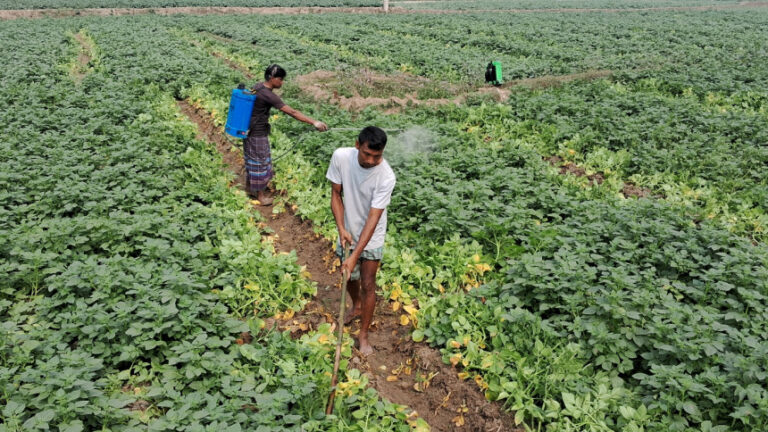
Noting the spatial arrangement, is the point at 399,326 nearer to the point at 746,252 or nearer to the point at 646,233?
the point at 646,233

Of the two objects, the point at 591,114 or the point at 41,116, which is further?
the point at 591,114

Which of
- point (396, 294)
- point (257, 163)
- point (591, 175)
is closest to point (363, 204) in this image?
point (396, 294)

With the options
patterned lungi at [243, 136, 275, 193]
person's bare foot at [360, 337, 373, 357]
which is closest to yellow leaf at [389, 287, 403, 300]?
person's bare foot at [360, 337, 373, 357]

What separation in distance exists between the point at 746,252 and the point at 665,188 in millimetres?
2664

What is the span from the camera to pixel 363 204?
422 cm

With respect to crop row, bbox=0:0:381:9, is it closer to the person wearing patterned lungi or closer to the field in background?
the field in background

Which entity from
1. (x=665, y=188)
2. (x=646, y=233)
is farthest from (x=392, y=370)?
(x=665, y=188)

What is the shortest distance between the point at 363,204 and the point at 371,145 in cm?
64

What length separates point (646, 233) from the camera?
532 centimetres

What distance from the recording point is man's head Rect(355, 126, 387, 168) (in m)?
3.73

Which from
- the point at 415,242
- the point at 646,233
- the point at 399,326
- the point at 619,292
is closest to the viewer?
the point at 619,292

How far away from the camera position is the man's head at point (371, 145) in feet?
12.2

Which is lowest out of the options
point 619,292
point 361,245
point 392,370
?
point 392,370

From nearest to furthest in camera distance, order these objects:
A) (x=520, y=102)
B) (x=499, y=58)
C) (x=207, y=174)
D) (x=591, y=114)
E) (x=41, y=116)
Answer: (x=207, y=174), (x=41, y=116), (x=591, y=114), (x=520, y=102), (x=499, y=58)
